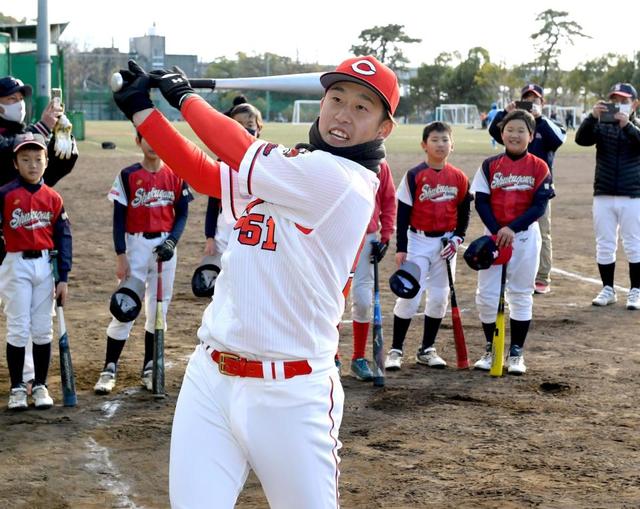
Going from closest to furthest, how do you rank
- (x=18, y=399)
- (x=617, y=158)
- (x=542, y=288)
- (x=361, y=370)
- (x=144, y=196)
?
(x=18, y=399), (x=144, y=196), (x=361, y=370), (x=617, y=158), (x=542, y=288)

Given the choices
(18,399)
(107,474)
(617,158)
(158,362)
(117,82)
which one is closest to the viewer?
(117,82)

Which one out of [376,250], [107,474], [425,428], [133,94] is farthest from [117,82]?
[376,250]

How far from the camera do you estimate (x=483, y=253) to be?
723 centimetres

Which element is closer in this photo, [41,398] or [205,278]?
[41,398]

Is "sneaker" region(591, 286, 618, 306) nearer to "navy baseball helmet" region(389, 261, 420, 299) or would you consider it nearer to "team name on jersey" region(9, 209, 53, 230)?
"navy baseball helmet" region(389, 261, 420, 299)

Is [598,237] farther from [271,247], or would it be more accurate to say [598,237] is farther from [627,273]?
[271,247]

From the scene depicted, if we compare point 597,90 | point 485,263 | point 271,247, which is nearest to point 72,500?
point 271,247

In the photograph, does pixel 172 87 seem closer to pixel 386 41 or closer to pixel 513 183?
pixel 513 183

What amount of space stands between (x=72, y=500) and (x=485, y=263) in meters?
3.74

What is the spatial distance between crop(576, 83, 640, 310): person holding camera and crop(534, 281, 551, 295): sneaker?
567 mm

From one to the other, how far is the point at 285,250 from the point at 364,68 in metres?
0.67

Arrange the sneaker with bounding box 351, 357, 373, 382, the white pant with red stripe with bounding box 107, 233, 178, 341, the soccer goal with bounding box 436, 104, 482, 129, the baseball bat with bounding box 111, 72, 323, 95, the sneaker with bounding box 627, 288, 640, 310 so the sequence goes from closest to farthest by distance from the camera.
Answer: the baseball bat with bounding box 111, 72, 323, 95
the white pant with red stripe with bounding box 107, 233, 178, 341
the sneaker with bounding box 351, 357, 373, 382
the sneaker with bounding box 627, 288, 640, 310
the soccer goal with bounding box 436, 104, 482, 129

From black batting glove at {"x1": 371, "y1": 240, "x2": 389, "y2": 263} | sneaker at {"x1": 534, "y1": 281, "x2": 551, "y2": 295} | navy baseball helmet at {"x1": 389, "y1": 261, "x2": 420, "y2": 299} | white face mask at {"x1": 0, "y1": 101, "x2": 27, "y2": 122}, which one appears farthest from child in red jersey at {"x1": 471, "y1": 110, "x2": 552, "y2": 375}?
white face mask at {"x1": 0, "y1": 101, "x2": 27, "y2": 122}

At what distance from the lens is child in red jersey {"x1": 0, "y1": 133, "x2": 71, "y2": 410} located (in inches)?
248
